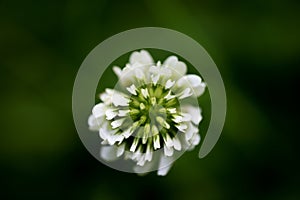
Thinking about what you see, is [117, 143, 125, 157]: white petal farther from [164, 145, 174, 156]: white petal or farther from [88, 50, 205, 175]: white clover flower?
[164, 145, 174, 156]: white petal

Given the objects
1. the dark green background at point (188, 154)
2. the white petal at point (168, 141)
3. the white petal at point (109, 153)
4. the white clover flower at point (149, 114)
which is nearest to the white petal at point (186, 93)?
the white clover flower at point (149, 114)

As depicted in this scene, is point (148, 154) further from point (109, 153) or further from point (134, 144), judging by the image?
point (109, 153)

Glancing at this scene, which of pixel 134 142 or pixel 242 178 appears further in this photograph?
pixel 242 178

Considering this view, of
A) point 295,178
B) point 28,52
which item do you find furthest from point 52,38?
point 295,178

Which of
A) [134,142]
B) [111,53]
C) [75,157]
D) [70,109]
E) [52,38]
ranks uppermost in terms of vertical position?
[52,38]

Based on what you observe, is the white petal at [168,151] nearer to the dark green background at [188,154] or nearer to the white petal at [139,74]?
the white petal at [139,74]

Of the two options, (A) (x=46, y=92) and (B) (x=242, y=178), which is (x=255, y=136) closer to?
(B) (x=242, y=178)
